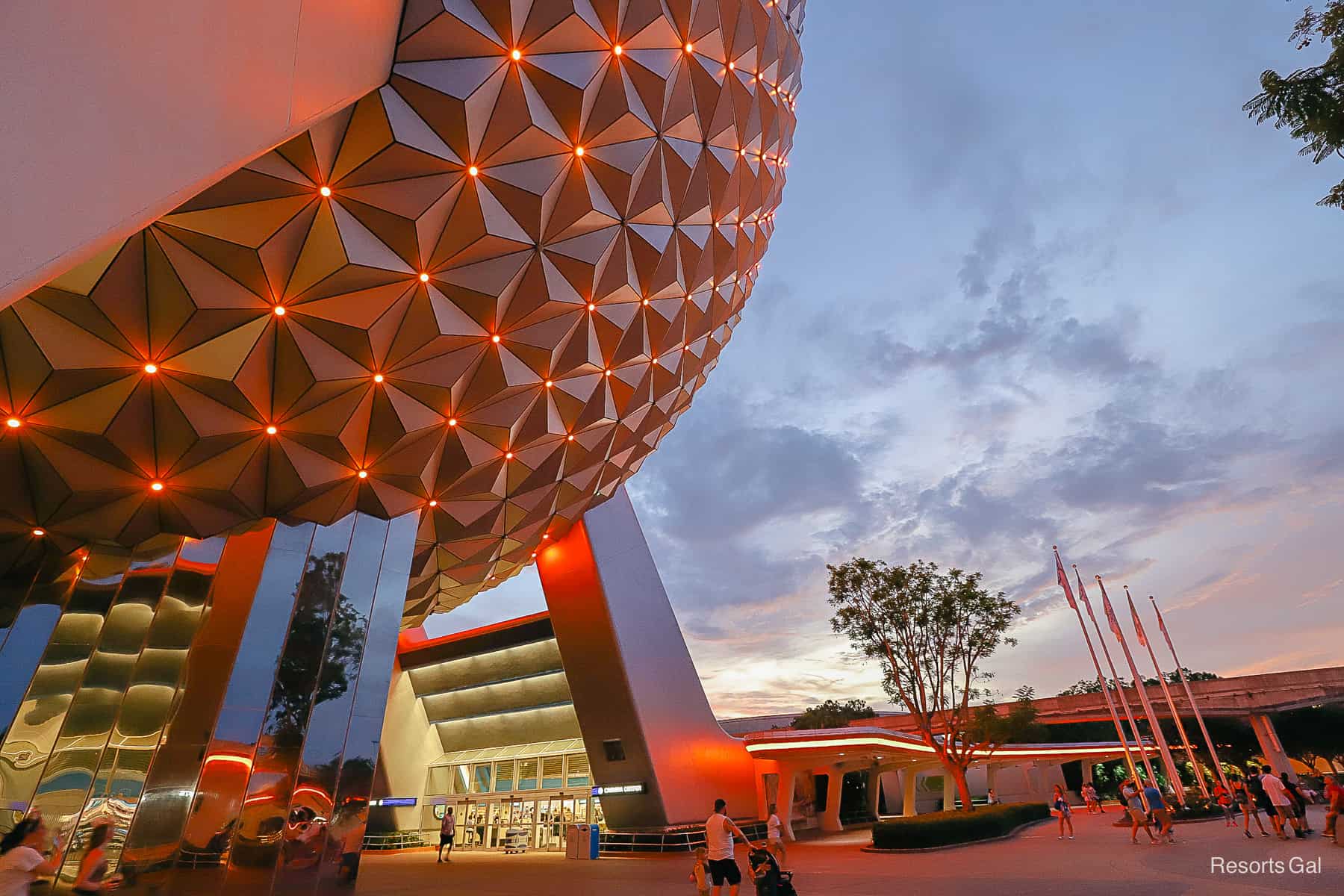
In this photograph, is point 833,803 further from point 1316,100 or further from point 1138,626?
point 1316,100

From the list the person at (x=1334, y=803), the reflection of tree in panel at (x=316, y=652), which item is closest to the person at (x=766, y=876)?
the reflection of tree in panel at (x=316, y=652)

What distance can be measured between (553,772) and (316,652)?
843 inches

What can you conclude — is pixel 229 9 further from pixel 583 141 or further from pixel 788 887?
pixel 788 887

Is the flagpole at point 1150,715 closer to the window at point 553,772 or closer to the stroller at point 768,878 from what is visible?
the window at point 553,772

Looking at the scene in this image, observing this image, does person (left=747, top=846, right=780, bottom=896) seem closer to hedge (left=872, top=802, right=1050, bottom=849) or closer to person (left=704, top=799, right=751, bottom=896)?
person (left=704, top=799, right=751, bottom=896)

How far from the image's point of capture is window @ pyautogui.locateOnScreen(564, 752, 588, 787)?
103ft

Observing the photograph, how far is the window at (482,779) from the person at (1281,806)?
31690 millimetres

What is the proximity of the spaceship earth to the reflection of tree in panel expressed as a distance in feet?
5.27

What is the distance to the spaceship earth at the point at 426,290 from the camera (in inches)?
385

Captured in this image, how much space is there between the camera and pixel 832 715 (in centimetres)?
6334

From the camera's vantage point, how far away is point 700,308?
54.0ft

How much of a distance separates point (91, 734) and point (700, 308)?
1554 cm

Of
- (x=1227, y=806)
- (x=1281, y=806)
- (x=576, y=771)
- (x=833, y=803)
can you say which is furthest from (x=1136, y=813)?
(x=576, y=771)

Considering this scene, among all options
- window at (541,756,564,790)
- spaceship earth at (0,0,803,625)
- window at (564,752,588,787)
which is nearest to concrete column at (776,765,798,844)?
window at (564,752,588,787)
